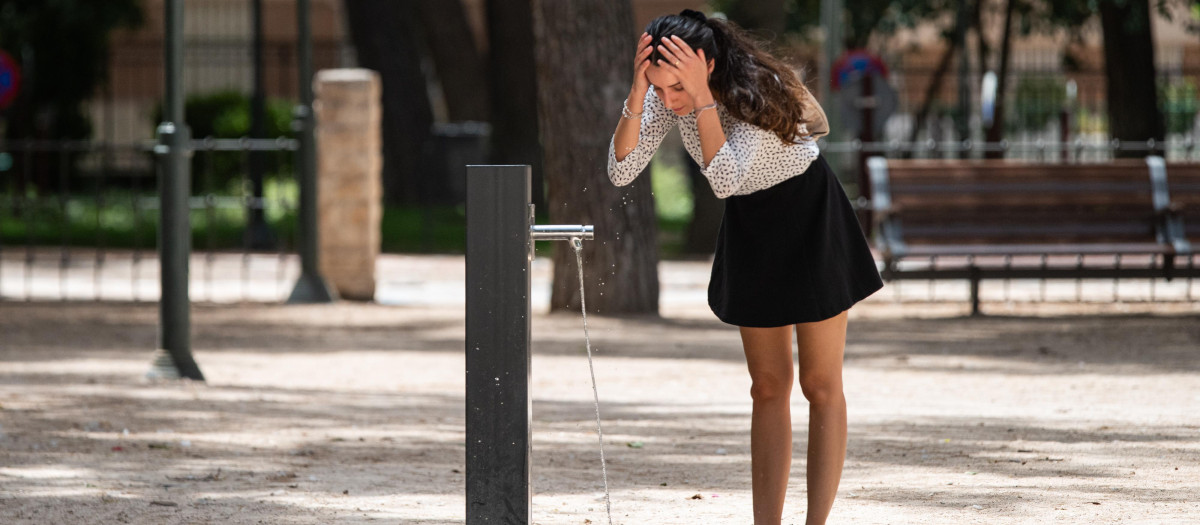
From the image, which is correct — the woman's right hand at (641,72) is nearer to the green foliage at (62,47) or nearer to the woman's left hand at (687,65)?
the woman's left hand at (687,65)

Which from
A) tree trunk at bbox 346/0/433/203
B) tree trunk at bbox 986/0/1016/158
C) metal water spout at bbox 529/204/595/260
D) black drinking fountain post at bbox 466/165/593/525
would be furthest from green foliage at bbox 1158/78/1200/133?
black drinking fountain post at bbox 466/165/593/525

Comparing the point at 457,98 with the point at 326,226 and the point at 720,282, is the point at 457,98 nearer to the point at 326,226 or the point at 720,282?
the point at 326,226

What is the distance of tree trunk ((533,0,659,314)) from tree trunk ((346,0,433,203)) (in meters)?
11.9

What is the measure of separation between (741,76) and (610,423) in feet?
10.00

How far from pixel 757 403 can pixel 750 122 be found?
30.7 inches

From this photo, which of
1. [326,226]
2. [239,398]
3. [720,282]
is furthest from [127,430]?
[326,226]

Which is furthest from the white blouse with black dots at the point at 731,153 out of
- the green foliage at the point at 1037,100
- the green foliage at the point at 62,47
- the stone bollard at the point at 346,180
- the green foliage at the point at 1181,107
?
the green foliage at the point at 62,47

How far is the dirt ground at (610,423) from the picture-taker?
491cm

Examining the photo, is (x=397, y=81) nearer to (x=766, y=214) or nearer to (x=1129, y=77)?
(x=1129, y=77)

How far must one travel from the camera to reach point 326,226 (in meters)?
12.5

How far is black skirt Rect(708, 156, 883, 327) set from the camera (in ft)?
13.1

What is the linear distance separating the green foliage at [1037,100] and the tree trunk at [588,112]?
53.6 feet

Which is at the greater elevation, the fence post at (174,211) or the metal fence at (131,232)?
the fence post at (174,211)

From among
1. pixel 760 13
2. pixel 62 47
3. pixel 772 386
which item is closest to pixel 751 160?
pixel 772 386
